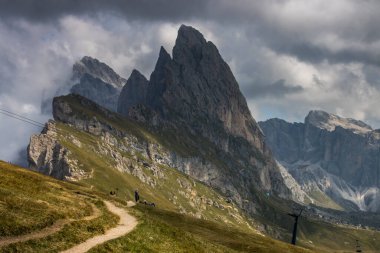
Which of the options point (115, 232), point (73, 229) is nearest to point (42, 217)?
point (73, 229)

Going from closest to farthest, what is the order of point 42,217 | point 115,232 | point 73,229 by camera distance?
point 73,229, point 42,217, point 115,232

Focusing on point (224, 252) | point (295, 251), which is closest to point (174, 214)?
point (295, 251)

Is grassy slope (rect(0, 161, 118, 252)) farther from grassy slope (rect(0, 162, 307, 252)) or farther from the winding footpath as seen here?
the winding footpath

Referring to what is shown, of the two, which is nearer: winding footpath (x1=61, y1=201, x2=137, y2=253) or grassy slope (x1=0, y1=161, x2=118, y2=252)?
grassy slope (x1=0, y1=161, x2=118, y2=252)

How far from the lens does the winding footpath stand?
→ 43.6 m

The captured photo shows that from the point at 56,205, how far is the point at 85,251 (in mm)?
20251

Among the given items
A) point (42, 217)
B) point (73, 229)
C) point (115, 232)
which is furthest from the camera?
point (115, 232)

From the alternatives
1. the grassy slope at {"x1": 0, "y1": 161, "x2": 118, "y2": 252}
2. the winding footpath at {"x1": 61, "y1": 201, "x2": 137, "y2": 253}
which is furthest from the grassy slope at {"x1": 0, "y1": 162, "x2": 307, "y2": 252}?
the winding footpath at {"x1": 61, "y1": 201, "x2": 137, "y2": 253}

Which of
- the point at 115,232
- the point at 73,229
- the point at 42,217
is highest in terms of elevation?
the point at 42,217

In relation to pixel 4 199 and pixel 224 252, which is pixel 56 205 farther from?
pixel 224 252

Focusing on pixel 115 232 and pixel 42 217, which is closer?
pixel 42 217

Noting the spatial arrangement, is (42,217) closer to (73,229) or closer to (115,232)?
(73,229)

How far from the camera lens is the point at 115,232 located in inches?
2157

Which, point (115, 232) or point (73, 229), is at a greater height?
point (73, 229)
